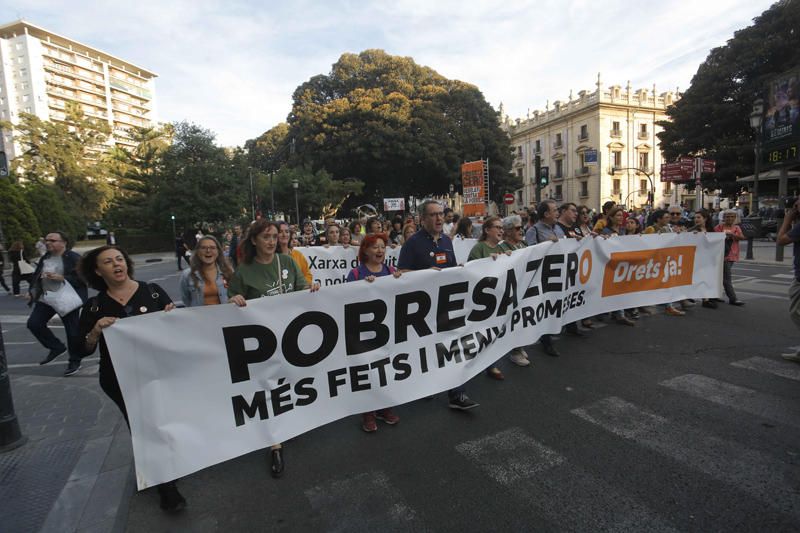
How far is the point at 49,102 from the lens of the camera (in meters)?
76.9

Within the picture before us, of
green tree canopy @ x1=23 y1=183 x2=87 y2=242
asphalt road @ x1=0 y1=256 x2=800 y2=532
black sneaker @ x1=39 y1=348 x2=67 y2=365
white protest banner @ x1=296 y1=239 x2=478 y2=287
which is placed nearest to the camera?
asphalt road @ x1=0 y1=256 x2=800 y2=532

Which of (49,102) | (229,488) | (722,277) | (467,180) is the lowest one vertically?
(229,488)

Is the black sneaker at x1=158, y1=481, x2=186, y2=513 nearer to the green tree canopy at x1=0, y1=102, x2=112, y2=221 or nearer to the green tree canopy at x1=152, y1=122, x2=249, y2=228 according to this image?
the green tree canopy at x1=152, y1=122, x2=249, y2=228

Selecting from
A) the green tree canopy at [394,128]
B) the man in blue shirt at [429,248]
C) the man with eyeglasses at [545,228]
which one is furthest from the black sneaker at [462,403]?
the green tree canopy at [394,128]

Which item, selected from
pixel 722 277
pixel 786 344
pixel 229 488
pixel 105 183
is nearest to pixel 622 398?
pixel 786 344

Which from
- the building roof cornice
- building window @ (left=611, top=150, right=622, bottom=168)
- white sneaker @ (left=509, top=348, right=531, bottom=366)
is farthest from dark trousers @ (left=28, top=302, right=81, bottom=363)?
the building roof cornice

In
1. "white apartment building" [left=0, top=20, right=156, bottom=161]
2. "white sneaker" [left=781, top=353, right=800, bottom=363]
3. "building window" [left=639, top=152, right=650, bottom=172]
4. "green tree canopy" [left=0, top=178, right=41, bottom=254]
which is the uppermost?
"white apartment building" [left=0, top=20, right=156, bottom=161]

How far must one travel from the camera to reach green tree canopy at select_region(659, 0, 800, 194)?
88.5 ft

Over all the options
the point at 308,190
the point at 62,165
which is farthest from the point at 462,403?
the point at 62,165

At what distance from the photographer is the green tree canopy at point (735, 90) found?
26969 millimetres

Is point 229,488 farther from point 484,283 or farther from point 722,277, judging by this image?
point 722,277

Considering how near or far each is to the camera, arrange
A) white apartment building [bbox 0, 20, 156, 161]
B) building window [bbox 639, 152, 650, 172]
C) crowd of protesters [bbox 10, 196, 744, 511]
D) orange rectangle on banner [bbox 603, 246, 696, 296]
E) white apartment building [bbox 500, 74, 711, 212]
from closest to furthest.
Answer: crowd of protesters [bbox 10, 196, 744, 511] → orange rectangle on banner [bbox 603, 246, 696, 296] → white apartment building [bbox 500, 74, 711, 212] → building window [bbox 639, 152, 650, 172] → white apartment building [bbox 0, 20, 156, 161]

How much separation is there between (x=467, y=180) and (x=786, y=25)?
22.0m

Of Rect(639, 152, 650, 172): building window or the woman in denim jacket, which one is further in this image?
Rect(639, 152, 650, 172): building window
